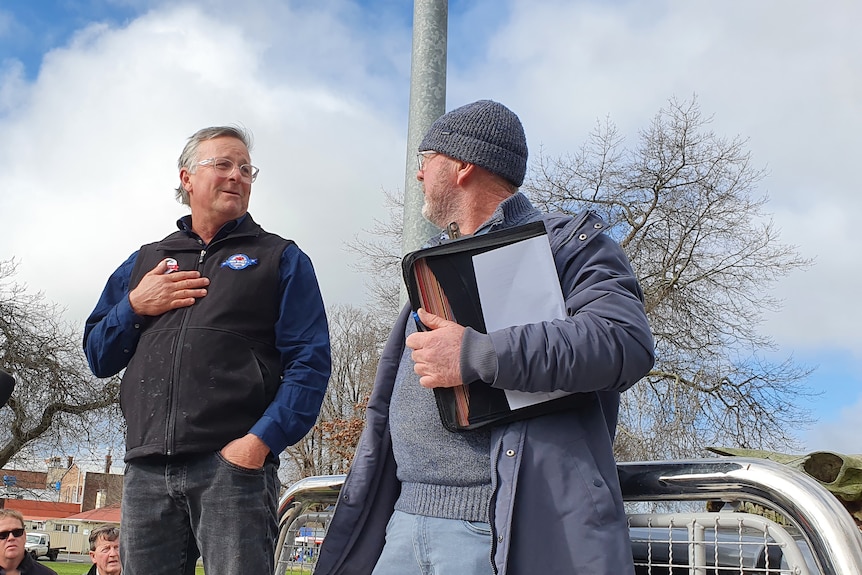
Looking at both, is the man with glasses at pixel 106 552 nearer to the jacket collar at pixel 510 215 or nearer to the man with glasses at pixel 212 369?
the man with glasses at pixel 212 369

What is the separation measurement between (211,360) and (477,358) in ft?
3.88

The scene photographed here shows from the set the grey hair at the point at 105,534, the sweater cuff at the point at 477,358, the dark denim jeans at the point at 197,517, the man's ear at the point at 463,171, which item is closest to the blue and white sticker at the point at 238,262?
the dark denim jeans at the point at 197,517

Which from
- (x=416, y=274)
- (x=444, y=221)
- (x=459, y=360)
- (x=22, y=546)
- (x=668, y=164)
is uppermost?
(x=668, y=164)

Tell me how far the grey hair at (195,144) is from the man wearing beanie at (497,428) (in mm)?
1043

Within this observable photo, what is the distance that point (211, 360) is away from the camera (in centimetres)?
292

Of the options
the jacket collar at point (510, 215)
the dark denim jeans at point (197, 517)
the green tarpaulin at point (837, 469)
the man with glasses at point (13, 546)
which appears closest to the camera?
the jacket collar at point (510, 215)

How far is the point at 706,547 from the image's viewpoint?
2.17 meters

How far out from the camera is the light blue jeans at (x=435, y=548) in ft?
7.13

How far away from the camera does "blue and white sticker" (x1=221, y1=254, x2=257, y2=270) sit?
312 cm

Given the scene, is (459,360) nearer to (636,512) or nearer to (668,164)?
(636,512)

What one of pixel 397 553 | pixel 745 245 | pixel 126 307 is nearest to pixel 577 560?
pixel 397 553

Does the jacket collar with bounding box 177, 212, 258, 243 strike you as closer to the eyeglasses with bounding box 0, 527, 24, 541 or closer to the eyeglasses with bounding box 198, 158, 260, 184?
the eyeglasses with bounding box 198, 158, 260, 184

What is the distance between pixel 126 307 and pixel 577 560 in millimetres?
1886

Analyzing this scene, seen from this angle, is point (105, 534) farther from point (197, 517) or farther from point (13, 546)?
point (197, 517)
